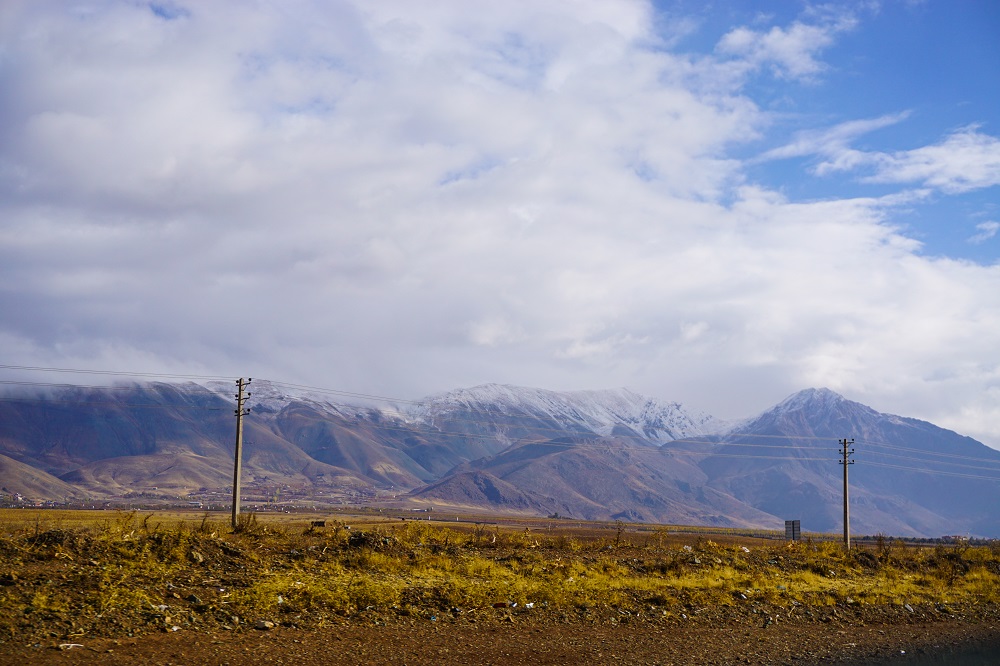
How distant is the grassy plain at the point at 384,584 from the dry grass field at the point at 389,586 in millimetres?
64

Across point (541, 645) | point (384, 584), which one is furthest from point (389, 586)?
point (541, 645)

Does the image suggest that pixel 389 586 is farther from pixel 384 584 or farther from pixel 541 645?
pixel 541 645

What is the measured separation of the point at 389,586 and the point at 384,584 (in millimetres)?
274

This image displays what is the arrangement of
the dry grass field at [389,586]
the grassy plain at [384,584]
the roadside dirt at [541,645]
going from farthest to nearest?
the grassy plain at [384,584] < the dry grass field at [389,586] < the roadside dirt at [541,645]

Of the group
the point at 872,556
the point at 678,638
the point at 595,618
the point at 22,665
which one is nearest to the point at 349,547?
the point at 595,618

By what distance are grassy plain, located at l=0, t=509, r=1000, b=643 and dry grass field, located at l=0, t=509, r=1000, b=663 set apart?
0.06m

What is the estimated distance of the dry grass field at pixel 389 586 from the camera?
71.9ft

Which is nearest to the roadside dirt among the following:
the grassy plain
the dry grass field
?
the dry grass field

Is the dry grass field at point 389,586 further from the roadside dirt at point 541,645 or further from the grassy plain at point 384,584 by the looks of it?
the roadside dirt at point 541,645

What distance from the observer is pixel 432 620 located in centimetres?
2497

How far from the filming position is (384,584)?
89.9 ft

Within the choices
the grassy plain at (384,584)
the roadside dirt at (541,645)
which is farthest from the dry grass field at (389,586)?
the roadside dirt at (541,645)

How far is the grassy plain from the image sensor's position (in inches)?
870

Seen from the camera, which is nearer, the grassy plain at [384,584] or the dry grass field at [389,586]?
the dry grass field at [389,586]
